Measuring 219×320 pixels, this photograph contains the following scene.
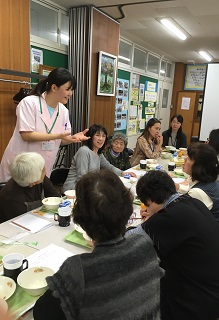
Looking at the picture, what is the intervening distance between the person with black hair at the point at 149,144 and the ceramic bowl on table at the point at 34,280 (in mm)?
2738

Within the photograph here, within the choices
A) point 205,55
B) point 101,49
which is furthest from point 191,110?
point 101,49

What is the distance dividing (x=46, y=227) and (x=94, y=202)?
0.83m

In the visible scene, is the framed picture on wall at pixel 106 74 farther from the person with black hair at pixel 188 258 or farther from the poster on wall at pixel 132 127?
the person with black hair at pixel 188 258

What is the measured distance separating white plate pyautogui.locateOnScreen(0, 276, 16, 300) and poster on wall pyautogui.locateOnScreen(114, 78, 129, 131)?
5.27 metres

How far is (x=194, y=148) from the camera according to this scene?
6.11 ft

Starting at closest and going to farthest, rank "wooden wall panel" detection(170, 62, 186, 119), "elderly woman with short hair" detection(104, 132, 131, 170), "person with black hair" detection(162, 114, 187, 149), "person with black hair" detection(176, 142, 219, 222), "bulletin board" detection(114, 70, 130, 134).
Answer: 1. "person with black hair" detection(176, 142, 219, 222)
2. "elderly woman with short hair" detection(104, 132, 131, 170)
3. "person with black hair" detection(162, 114, 187, 149)
4. "bulletin board" detection(114, 70, 130, 134)
5. "wooden wall panel" detection(170, 62, 186, 119)

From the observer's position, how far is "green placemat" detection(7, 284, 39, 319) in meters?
0.98

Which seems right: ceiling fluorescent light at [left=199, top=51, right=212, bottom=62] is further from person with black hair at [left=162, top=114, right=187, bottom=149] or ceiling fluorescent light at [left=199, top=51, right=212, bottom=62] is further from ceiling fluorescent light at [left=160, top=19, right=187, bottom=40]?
person with black hair at [left=162, top=114, right=187, bottom=149]

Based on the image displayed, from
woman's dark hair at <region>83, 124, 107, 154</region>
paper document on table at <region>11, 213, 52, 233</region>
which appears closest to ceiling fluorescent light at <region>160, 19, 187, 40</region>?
woman's dark hair at <region>83, 124, 107, 154</region>

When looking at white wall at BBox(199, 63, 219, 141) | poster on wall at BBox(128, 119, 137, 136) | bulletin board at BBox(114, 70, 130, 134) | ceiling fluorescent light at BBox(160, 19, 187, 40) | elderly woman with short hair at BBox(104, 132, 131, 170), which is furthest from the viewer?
poster on wall at BBox(128, 119, 137, 136)

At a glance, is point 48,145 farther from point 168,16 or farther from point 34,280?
point 168,16

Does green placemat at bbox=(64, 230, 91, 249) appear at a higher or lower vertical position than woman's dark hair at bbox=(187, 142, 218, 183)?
lower

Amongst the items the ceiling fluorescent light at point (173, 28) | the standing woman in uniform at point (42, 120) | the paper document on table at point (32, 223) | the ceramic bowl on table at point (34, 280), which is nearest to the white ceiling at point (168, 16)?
the ceiling fluorescent light at point (173, 28)

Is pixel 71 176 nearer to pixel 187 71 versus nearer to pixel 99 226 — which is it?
pixel 99 226
